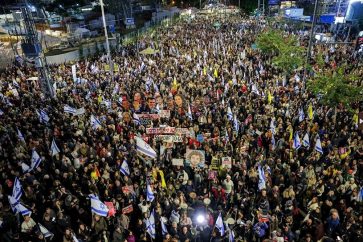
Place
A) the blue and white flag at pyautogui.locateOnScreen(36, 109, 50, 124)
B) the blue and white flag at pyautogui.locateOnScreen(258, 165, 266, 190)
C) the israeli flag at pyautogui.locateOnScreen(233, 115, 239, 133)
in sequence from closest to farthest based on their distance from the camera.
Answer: the blue and white flag at pyautogui.locateOnScreen(258, 165, 266, 190), the israeli flag at pyautogui.locateOnScreen(233, 115, 239, 133), the blue and white flag at pyautogui.locateOnScreen(36, 109, 50, 124)

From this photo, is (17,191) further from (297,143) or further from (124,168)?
(297,143)

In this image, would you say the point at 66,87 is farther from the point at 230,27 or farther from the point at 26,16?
the point at 230,27

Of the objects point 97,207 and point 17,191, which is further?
point 17,191

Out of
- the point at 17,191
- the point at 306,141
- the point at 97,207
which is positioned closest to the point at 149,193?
the point at 97,207

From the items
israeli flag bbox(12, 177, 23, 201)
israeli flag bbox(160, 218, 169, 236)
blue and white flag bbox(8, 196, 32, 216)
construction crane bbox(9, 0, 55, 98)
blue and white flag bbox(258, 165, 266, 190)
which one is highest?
construction crane bbox(9, 0, 55, 98)

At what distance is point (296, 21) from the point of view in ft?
160

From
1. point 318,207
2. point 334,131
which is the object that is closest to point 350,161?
point 334,131

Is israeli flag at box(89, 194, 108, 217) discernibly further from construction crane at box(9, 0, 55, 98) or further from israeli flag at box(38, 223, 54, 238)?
construction crane at box(9, 0, 55, 98)

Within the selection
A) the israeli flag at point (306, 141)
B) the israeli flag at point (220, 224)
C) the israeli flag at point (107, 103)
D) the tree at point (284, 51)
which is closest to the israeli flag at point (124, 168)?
the israeli flag at point (220, 224)

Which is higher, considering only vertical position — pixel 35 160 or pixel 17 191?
pixel 17 191

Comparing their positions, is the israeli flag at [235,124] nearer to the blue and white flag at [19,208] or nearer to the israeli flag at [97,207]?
the israeli flag at [97,207]

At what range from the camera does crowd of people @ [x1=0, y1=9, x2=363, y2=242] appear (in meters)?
8.92

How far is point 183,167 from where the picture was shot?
11500 millimetres

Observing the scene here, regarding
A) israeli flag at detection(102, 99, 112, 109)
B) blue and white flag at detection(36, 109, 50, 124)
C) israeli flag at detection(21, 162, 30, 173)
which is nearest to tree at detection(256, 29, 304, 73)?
israeli flag at detection(102, 99, 112, 109)
